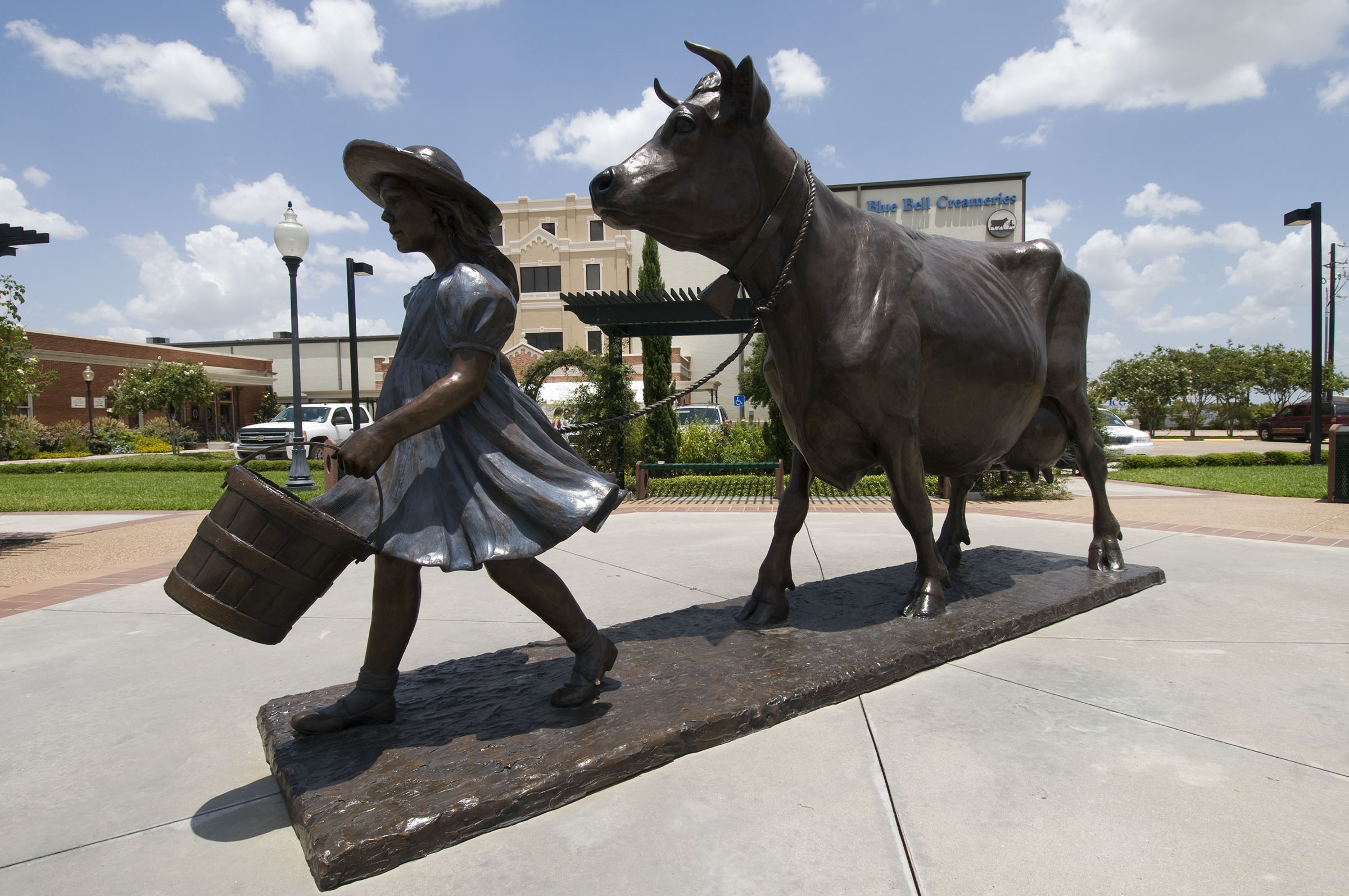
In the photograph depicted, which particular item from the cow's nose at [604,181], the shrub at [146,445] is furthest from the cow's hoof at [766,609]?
the shrub at [146,445]

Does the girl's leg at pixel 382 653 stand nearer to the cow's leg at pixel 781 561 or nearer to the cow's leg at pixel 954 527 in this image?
the cow's leg at pixel 781 561

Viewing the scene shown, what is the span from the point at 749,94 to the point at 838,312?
34.5 inches

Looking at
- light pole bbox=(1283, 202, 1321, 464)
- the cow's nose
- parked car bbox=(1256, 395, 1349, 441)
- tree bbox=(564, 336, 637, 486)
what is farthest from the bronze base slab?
parked car bbox=(1256, 395, 1349, 441)

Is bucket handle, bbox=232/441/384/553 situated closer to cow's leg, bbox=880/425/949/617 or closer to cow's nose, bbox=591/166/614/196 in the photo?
cow's nose, bbox=591/166/614/196

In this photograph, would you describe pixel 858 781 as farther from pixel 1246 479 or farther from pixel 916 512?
pixel 1246 479

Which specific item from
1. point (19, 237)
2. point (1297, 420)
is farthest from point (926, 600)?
point (1297, 420)

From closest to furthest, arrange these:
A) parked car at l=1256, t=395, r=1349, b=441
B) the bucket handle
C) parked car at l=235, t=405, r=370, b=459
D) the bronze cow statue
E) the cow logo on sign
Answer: the bucket handle < the bronze cow statue < parked car at l=235, t=405, r=370, b=459 < parked car at l=1256, t=395, r=1349, b=441 < the cow logo on sign

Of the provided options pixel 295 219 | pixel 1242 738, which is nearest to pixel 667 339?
pixel 295 219

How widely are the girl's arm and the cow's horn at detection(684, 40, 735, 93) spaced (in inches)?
51.9

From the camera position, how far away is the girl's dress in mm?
2076

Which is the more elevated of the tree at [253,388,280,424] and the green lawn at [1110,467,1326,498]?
the tree at [253,388,280,424]

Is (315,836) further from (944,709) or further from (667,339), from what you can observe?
(667,339)

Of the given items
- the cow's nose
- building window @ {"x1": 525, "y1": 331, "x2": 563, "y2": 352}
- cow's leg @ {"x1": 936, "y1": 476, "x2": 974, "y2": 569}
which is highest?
building window @ {"x1": 525, "y1": 331, "x2": 563, "y2": 352}

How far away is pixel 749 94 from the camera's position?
269 centimetres
